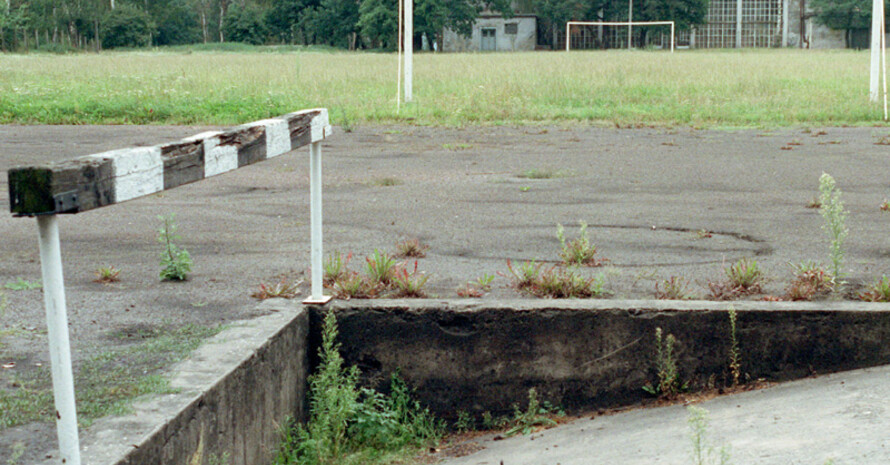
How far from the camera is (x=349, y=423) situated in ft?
14.5

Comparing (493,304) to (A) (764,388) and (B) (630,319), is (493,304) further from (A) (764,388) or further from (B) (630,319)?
(A) (764,388)

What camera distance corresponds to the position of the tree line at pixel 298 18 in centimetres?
7500

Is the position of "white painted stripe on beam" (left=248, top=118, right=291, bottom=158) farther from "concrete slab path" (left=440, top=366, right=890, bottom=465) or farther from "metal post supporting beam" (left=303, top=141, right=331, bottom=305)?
"concrete slab path" (left=440, top=366, right=890, bottom=465)

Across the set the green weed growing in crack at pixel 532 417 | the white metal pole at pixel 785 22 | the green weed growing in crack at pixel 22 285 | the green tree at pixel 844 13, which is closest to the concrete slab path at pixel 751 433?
the green weed growing in crack at pixel 532 417

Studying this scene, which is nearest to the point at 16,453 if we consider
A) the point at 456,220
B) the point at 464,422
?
the point at 464,422

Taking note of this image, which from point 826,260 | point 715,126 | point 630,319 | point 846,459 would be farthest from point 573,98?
point 846,459

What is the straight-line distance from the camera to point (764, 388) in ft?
15.0

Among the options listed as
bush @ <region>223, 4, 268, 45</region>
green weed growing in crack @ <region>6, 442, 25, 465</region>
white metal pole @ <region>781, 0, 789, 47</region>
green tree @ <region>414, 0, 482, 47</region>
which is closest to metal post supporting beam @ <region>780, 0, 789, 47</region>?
white metal pole @ <region>781, 0, 789, 47</region>

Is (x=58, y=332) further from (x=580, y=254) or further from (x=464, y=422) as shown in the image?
(x=580, y=254)

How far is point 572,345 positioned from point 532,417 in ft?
1.30

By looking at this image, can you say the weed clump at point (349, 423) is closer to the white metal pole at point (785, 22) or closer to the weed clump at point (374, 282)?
the weed clump at point (374, 282)

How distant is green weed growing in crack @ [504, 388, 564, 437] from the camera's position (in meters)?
4.59

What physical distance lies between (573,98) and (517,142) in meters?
7.19

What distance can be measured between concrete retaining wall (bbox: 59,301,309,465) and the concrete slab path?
0.82m
